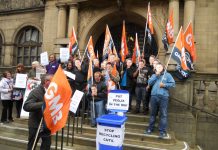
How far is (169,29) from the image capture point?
9.09 m

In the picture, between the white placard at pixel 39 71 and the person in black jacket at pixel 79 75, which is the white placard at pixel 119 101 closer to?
the person in black jacket at pixel 79 75

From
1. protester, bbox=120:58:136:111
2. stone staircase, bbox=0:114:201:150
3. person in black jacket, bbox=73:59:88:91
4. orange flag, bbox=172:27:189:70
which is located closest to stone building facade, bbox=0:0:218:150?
stone staircase, bbox=0:114:201:150

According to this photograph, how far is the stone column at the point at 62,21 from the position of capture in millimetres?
13820

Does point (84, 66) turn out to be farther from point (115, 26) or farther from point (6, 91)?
point (115, 26)

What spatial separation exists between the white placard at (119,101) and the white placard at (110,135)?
3.46ft

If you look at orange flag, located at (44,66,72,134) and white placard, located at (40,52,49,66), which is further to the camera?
white placard, located at (40,52,49,66)

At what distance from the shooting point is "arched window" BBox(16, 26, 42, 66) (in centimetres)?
1659

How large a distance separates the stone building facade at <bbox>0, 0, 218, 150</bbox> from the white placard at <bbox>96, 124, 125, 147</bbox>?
415 cm

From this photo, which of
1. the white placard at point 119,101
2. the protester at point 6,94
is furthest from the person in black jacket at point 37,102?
the protester at point 6,94

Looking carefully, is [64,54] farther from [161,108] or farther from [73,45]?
[161,108]

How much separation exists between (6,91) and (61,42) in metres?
4.71

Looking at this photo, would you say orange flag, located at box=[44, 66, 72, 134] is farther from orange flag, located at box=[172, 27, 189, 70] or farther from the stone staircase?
orange flag, located at box=[172, 27, 189, 70]

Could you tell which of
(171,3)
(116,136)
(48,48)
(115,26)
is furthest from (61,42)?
(116,136)

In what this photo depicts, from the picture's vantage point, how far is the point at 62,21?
13.9 m
